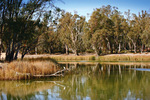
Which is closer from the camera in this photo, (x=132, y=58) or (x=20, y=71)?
(x=20, y=71)

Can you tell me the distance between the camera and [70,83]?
14.8 meters

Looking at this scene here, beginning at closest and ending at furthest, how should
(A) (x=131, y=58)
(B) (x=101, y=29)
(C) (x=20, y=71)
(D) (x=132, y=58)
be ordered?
(C) (x=20, y=71) → (D) (x=132, y=58) → (A) (x=131, y=58) → (B) (x=101, y=29)

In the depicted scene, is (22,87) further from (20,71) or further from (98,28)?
(98,28)

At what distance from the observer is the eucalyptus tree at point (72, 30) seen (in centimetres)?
5503

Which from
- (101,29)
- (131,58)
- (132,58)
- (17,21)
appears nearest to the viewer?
(17,21)

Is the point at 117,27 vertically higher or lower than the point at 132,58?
higher

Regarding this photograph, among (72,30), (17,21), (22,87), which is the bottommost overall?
(22,87)

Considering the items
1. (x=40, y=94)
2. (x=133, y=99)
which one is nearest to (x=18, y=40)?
(x=40, y=94)

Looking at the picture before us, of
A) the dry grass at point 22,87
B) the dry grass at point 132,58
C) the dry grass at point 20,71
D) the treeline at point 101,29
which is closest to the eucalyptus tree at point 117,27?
the treeline at point 101,29

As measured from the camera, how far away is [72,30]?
182 feet

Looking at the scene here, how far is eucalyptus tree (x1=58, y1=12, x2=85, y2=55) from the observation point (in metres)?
55.0

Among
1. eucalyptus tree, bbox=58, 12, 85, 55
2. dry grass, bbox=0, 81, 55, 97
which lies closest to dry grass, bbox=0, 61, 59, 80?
dry grass, bbox=0, 81, 55, 97

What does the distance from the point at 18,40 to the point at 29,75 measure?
496cm

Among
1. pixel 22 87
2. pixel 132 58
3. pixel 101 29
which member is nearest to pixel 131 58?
pixel 132 58
